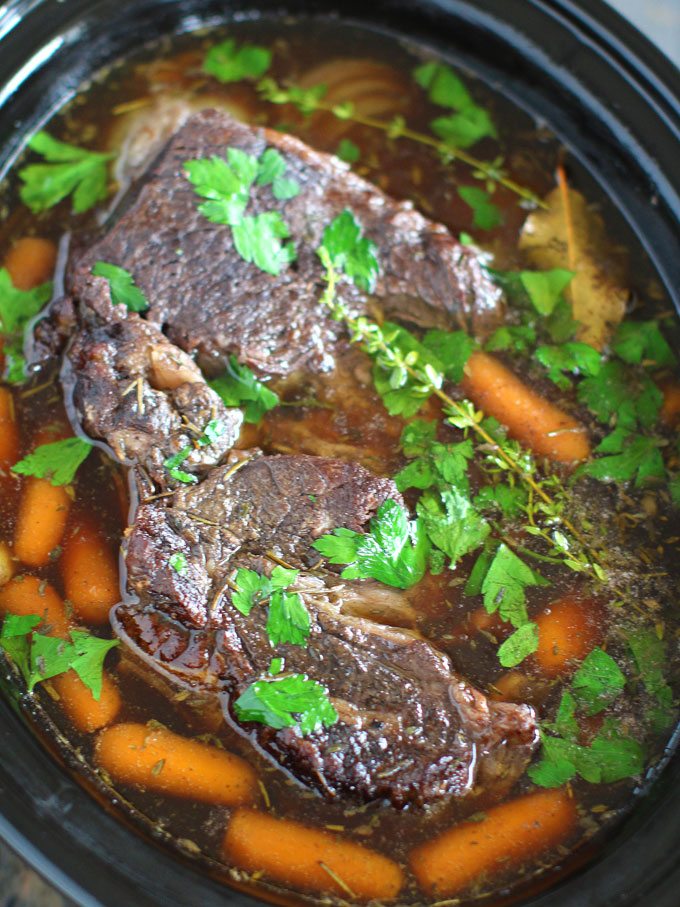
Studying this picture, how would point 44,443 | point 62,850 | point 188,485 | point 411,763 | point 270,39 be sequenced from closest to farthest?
point 62,850, point 411,763, point 188,485, point 44,443, point 270,39

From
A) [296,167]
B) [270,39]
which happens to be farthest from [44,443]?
[270,39]

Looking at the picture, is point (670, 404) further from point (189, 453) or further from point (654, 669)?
point (189, 453)

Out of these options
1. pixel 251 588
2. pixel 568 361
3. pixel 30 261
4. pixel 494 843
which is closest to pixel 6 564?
pixel 251 588

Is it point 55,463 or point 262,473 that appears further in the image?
point 55,463

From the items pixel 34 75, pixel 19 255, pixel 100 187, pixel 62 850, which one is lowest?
pixel 62 850

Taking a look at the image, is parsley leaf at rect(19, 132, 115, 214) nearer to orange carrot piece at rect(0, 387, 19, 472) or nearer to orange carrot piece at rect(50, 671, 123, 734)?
orange carrot piece at rect(0, 387, 19, 472)

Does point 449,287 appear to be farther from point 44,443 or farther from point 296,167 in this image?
point 44,443

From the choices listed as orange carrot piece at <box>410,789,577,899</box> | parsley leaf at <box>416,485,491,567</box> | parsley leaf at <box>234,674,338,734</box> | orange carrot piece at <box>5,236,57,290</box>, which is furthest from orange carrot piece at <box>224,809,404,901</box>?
orange carrot piece at <box>5,236,57,290</box>
